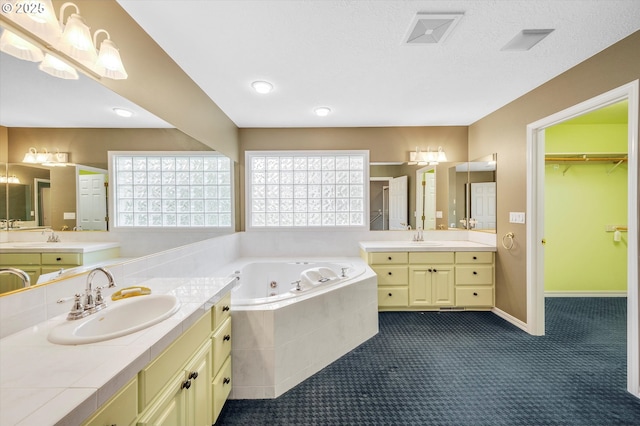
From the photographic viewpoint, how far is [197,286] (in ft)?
5.11

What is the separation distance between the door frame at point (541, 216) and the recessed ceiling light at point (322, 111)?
6.65ft

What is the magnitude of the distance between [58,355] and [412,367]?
211 centimetres

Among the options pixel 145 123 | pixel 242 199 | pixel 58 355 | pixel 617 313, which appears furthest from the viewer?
pixel 242 199

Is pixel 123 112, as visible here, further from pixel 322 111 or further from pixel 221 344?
pixel 322 111

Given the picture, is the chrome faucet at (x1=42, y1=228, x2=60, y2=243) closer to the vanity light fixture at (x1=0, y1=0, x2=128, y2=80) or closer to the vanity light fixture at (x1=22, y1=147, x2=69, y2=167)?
the vanity light fixture at (x1=22, y1=147, x2=69, y2=167)

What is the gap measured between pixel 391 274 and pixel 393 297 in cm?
27

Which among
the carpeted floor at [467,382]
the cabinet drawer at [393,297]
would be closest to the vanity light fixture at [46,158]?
the carpeted floor at [467,382]

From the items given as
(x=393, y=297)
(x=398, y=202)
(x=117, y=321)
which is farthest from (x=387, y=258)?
(x=117, y=321)

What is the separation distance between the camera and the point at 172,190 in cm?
211

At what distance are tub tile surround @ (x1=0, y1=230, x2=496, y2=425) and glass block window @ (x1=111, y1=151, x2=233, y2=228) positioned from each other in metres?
0.24

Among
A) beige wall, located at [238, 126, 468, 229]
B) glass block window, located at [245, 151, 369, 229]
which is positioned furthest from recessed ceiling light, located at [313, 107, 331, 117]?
glass block window, located at [245, 151, 369, 229]

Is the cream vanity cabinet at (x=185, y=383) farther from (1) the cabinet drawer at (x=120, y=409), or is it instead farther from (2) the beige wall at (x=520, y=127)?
(2) the beige wall at (x=520, y=127)

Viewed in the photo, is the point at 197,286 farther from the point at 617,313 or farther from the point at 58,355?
the point at 617,313

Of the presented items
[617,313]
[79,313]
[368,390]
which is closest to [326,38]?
[79,313]
